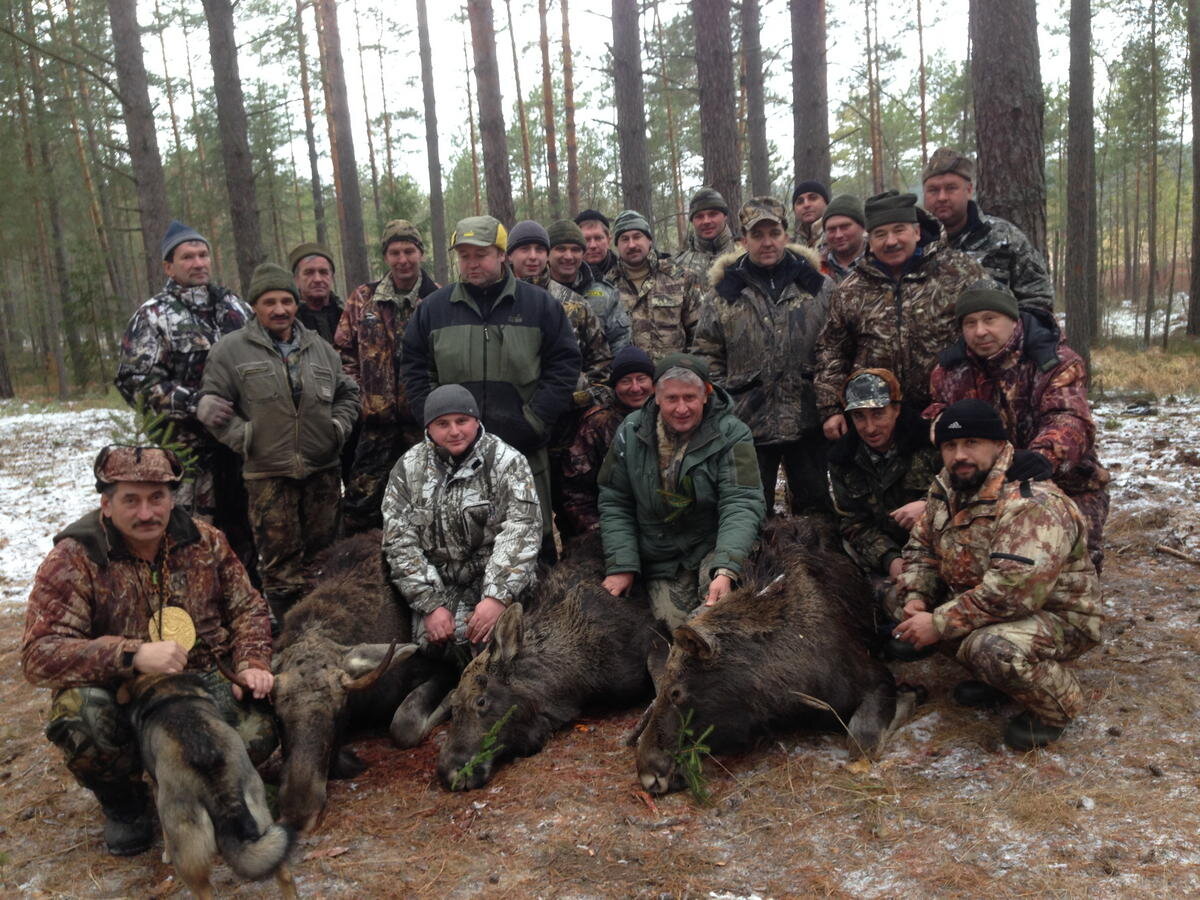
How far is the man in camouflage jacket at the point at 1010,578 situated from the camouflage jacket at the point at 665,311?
11.0ft

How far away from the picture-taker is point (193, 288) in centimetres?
642

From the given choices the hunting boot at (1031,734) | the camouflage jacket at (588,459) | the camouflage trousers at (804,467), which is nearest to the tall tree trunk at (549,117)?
→ the camouflage jacket at (588,459)

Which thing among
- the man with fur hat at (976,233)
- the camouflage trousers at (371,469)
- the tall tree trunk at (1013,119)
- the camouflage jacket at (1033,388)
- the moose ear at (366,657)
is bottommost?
the moose ear at (366,657)

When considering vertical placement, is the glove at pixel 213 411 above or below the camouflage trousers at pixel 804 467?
above

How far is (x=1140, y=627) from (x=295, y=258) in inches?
274

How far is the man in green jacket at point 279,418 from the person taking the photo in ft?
19.9

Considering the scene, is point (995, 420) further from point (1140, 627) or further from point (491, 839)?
point (491, 839)

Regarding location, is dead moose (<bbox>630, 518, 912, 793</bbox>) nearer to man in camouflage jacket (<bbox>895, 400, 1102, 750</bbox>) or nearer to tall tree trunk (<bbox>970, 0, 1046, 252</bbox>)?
man in camouflage jacket (<bbox>895, 400, 1102, 750</bbox>)

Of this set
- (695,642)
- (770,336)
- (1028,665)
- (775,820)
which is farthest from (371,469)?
(1028,665)

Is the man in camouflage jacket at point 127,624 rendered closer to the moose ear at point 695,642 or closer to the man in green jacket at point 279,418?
the man in green jacket at point 279,418

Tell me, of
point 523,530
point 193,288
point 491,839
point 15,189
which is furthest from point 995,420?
point 15,189

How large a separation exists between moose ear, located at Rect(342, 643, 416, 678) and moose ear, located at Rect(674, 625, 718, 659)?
146 centimetres

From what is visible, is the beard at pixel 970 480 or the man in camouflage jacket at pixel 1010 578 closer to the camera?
the man in camouflage jacket at pixel 1010 578

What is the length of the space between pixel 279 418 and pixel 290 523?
0.77 m
